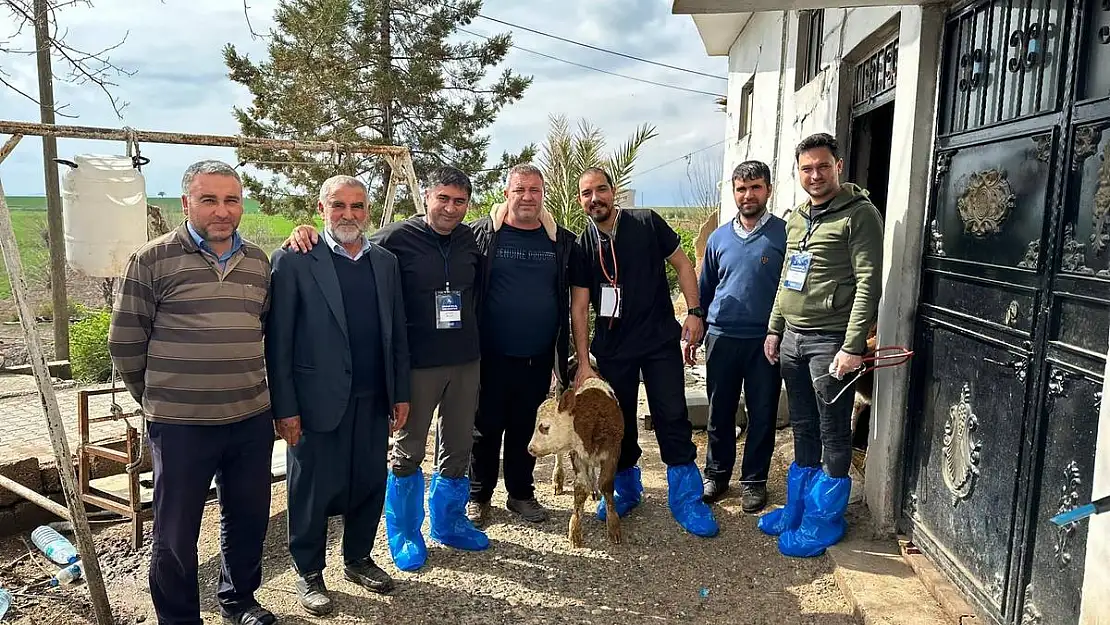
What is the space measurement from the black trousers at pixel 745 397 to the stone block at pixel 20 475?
481cm

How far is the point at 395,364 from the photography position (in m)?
3.30

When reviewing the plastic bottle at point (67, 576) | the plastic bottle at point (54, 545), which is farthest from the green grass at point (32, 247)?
the plastic bottle at point (67, 576)

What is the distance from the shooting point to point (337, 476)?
322 cm

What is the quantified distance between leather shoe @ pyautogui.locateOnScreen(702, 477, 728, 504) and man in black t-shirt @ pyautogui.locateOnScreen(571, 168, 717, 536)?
0.26 m

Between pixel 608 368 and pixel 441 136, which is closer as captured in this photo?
pixel 608 368

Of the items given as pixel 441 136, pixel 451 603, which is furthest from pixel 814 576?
pixel 441 136

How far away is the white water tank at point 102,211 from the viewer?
4.28 metres

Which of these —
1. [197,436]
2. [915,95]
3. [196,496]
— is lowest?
[196,496]

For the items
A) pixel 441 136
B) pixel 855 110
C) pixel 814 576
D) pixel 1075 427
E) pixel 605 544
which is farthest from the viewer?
pixel 441 136

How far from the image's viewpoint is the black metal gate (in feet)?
7.90

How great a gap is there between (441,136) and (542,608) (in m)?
11.0

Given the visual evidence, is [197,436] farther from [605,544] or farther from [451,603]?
[605,544]

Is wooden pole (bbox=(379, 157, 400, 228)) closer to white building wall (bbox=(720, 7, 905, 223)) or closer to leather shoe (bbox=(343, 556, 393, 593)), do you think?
leather shoe (bbox=(343, 556, 393, 593))

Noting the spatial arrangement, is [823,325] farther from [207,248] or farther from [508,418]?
[207,248]
